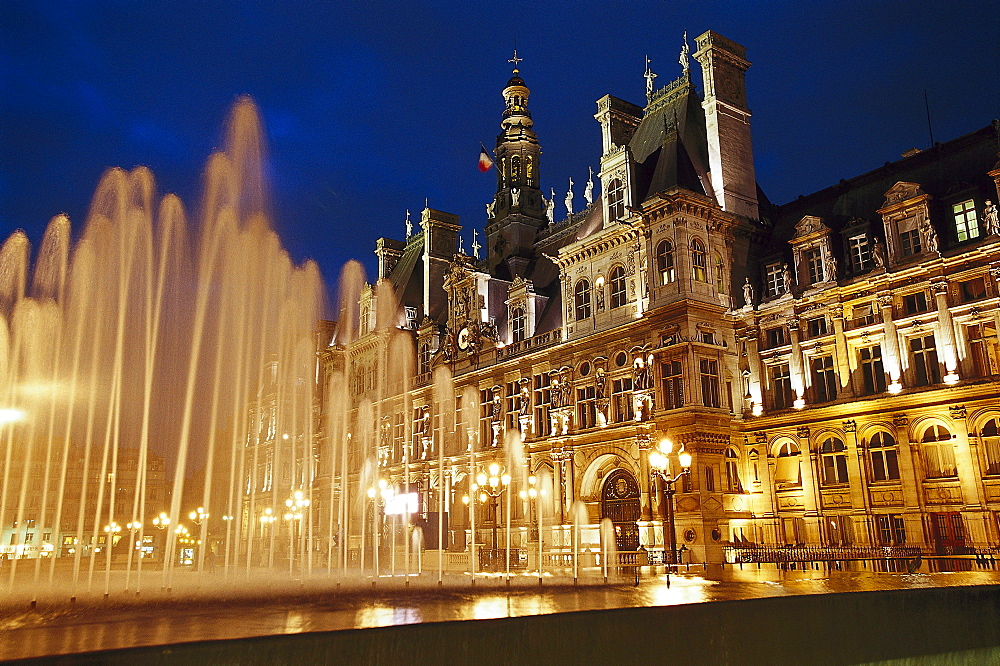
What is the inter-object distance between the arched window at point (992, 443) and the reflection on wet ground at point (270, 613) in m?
9.87

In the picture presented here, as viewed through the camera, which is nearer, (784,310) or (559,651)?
(559,651)

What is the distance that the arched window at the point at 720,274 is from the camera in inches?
1602

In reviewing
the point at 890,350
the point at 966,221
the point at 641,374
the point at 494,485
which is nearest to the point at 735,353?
the point at 641,374

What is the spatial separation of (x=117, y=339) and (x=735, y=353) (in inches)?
1144

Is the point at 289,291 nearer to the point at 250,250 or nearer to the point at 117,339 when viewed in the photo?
the point at 250,250

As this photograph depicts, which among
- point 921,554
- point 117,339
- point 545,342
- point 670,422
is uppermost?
point 545,342

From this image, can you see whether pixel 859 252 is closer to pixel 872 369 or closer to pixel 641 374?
pixel 872 369

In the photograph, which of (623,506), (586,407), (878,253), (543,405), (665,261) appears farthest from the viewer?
(543,405)

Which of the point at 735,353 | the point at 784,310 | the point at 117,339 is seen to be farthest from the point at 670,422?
the point at 117,339

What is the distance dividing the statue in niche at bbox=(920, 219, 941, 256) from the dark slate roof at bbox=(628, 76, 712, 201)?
36.1 ft

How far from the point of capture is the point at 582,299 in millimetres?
46625

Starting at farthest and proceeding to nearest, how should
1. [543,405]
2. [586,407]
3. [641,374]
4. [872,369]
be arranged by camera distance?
[543,405] → [586,407] → [641,374] → [872,369]

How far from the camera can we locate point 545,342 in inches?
1937

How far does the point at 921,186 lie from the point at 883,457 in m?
12.6
